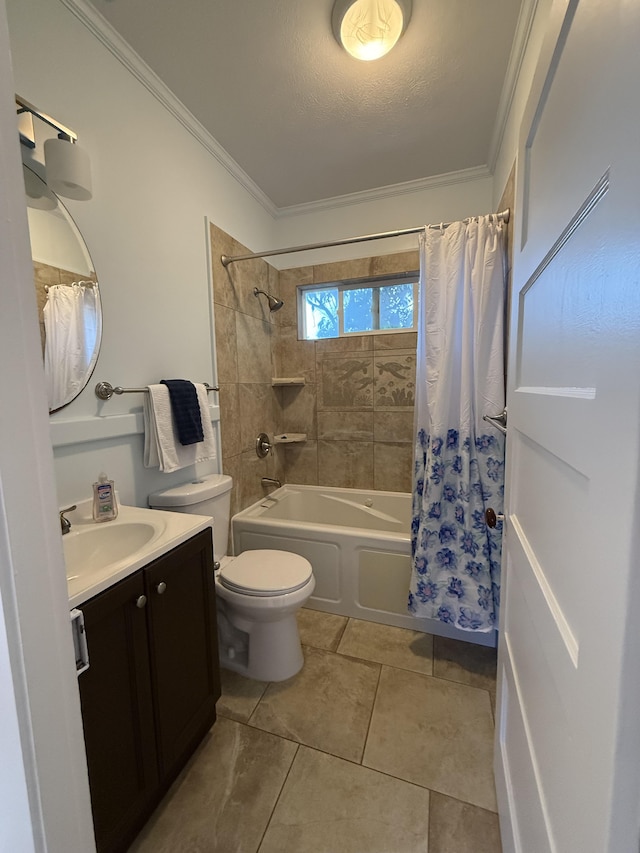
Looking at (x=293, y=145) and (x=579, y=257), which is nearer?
(x=579, y=257)

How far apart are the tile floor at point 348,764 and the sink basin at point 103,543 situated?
2.61ft

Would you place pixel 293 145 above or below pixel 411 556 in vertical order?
above

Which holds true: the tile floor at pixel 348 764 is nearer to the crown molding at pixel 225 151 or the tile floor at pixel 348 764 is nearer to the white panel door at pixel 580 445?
the white panel door at pixel 580 445

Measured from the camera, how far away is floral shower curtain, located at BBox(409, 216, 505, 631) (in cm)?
162

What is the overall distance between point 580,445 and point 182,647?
4.08 ft

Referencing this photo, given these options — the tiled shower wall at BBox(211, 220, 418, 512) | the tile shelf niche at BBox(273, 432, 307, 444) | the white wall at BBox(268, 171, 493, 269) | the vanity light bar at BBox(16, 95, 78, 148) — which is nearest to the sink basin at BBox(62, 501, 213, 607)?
the tiled shower wall at BBox(211, 220, 418, 512)

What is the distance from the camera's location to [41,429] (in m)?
0.50

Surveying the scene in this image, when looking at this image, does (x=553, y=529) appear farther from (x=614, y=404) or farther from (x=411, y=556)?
(x=411, y=556)

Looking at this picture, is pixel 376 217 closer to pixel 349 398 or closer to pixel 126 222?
pixel 349 398

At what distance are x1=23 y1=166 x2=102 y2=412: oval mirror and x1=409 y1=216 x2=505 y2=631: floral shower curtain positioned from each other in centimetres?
148

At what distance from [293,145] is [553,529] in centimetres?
228

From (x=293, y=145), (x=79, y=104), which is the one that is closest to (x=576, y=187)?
(x=79, y=104)

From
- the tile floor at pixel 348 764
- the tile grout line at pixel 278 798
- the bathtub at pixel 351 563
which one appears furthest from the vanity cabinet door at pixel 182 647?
the bathtub at pixel 351 563

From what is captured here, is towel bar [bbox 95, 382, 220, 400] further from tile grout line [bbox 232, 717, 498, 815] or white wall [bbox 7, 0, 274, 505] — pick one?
tile grout line [bbox 232, 717, 498, 815]
